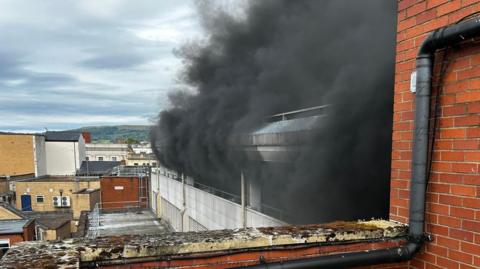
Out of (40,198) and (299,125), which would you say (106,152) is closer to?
(40,198)

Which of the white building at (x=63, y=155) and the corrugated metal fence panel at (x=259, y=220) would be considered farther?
the white building at (x=63, y=155)

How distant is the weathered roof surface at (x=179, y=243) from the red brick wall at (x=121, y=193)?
27.0 metres

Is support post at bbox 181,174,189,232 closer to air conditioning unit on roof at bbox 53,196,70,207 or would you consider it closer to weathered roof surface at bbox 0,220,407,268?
weathered roof surface at bbox 0,220,407,268

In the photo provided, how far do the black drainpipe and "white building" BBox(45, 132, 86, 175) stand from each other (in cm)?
4836

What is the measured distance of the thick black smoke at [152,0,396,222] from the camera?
5.12 meters

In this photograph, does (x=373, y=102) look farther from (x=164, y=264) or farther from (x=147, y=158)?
(x=147, y=158)

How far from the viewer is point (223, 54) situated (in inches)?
566

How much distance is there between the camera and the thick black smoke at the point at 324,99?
5.12 metres

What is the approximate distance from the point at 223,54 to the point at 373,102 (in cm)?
1009

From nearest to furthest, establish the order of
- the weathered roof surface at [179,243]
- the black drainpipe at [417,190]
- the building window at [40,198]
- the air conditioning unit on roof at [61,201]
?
the weathered roof surface at [179,243] < the black drainpipe at [417,190] < the building window at [40,198] < the air conditioning unit on roof at [61,201]

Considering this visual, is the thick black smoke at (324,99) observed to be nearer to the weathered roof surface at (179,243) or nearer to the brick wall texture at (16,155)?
the weathered roof surface at (179,243)

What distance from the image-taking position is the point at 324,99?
20.7ft

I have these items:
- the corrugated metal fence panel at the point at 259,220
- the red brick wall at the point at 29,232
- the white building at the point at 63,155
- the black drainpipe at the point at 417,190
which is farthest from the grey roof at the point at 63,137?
the black drainpipe at the point at 417,190

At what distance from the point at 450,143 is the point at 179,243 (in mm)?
1692
